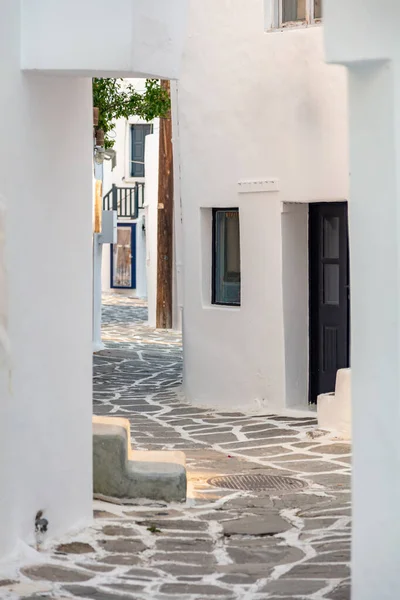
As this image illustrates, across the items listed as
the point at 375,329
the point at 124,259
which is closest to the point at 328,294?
the point at 375,329

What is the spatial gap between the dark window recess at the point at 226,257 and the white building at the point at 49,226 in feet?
21.3

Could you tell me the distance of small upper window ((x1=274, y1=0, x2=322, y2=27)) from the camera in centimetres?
1370

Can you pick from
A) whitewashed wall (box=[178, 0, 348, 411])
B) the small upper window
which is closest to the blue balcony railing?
whitewashed wall (box=[178, 0, 348, 411])

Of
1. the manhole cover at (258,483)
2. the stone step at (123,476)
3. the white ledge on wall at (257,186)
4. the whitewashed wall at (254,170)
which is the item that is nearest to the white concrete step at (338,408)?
the whitewashed wall at (254,170)

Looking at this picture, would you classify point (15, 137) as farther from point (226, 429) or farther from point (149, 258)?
point (149, 258)

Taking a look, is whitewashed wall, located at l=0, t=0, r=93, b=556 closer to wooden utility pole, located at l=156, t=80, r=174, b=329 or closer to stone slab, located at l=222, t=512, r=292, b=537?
stone slab, located at l=222, t=512, r=292, b=537

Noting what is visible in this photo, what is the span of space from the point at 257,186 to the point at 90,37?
664cm

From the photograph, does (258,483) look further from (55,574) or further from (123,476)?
(55,574)

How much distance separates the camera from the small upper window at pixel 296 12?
13.7 m

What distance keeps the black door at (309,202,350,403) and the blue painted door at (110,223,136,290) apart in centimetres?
2539

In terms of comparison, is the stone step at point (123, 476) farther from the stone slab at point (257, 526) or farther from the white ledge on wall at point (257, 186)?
the white ledge on wall at point (257, 186)

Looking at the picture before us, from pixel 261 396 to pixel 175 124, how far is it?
4.90 meters

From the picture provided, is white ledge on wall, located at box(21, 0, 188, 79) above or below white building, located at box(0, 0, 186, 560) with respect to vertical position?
above

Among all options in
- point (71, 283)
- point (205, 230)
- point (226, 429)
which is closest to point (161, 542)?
point (71, 283)
